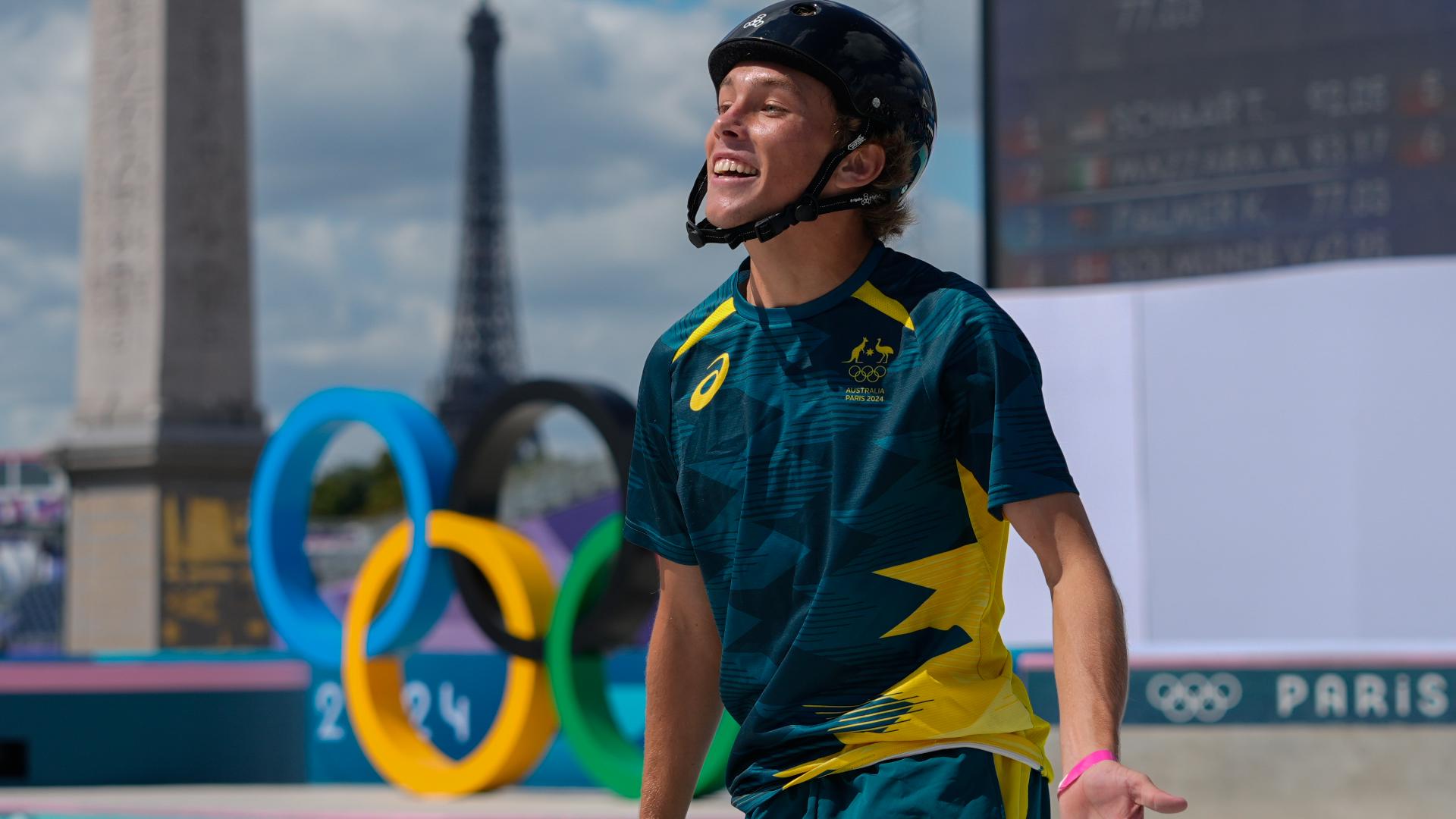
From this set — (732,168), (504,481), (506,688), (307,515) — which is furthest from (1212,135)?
(732,168)

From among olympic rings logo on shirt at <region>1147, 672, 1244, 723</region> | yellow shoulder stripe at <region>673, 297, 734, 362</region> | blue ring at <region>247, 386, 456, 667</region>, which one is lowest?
olympic rings logo on shirt at <region>1147, 672, 1244, 723</region>

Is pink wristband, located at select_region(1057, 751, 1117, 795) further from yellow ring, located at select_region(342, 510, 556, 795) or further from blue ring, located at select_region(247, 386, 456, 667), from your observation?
blue ring, located at select_region(247, 386, 456, 667)

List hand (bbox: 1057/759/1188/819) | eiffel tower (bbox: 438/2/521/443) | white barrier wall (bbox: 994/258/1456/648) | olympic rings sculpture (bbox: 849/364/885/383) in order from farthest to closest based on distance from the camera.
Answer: eiffel tower (bbox: 438/2/521/443)
white barrier wall (bbox: 994/258/1456/648)
olympic rings sculpture (bbox: 849/364/885/383)
hand (bbox: 1057/759/1188/819)

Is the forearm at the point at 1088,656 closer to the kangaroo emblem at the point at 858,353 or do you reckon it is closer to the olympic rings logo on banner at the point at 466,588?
the kangaroo emblem at the point at 858,353

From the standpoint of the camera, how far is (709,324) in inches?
116

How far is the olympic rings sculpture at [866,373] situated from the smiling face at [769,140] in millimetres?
281

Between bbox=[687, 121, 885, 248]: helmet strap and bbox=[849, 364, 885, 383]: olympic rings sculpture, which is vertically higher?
bbox=[687, 121, 885, 248]: helmet strap

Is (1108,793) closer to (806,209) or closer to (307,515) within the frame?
(806,209)

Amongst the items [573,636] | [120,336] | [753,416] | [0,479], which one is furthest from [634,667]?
[0,479]

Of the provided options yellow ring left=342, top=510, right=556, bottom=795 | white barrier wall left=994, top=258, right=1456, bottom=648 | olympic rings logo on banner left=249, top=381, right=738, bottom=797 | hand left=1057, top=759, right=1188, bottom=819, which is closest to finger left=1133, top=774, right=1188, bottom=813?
hand left=1057, top=759, right=1188, bottom=819

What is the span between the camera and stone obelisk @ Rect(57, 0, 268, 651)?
22.4m

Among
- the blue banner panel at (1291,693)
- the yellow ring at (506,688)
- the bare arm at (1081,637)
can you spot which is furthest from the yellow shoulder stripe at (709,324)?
the yellow ring at (506,688)

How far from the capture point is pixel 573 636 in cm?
1369

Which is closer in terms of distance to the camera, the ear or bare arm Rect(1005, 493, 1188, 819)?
bare arm Rect(1005, 493, 1188, 819)
